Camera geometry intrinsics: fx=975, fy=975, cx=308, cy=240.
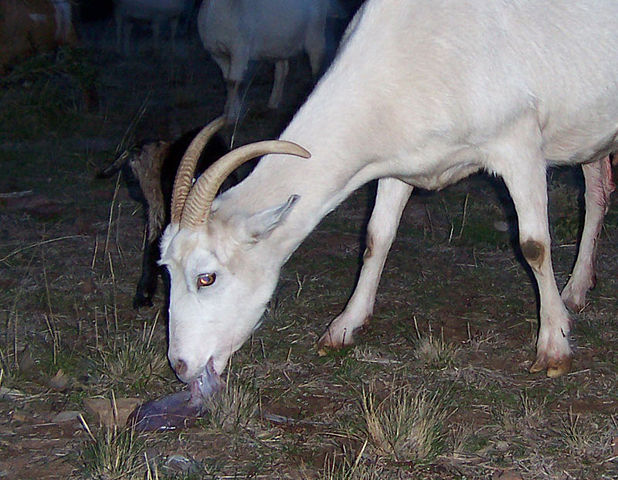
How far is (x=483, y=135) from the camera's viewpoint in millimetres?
4336

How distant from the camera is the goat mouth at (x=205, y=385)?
3986 millimetres

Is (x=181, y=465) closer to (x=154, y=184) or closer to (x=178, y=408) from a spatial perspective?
(x=178, y=408)

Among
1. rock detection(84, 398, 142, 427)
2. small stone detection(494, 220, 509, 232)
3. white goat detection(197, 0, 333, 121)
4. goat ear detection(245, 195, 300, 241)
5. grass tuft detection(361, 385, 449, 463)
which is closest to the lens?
grass tuft detection(361, 385, 449, 463)

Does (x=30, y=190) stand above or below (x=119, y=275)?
below

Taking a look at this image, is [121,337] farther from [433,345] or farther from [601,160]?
[601,160]

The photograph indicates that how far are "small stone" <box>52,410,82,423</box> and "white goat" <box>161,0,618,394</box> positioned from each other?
465 mm

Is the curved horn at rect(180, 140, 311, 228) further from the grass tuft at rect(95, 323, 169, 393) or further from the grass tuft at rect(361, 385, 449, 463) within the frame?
the grass tuft at rect(361, 385, 449, 463)

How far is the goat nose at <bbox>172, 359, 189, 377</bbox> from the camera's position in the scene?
3.93 meters

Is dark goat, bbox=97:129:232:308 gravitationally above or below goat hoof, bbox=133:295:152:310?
above

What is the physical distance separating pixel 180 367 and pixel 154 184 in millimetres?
1801

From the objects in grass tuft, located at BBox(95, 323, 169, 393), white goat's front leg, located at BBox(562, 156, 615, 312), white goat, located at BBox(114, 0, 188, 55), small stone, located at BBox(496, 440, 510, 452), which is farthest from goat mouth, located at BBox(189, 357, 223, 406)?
white goat, located at BBox(114, 0, 188, 55)

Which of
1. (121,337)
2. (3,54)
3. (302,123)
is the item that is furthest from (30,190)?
(3,54)

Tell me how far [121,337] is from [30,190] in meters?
3.20

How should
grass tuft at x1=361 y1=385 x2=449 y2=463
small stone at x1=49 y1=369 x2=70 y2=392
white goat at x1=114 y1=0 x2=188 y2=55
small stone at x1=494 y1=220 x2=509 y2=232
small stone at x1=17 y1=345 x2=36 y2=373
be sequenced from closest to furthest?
grass tuft at x1=361 y1=385 x2=449 y2=463
small stone at x1=49 y1=369 x2=70 y2=392
small stone at x1=17 y1=345 x2=36 y2=373
small stone at x1=494 y1=220 x2=509 y2=232
white goat at x1=114 y1=0 x2=188 y2=55
